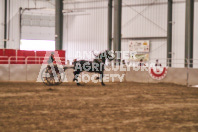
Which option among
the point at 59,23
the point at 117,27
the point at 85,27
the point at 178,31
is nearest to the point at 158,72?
the point at 117,27

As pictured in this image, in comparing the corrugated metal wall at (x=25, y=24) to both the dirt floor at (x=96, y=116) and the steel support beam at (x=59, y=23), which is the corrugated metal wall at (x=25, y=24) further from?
the dirt floor at (x=96, y=116)

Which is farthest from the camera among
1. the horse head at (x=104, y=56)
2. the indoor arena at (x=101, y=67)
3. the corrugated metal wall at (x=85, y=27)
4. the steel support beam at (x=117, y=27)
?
the corrugated metal wall at (x=85, y=27)

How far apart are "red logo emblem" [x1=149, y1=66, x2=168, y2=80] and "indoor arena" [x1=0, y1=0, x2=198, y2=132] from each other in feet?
0.14

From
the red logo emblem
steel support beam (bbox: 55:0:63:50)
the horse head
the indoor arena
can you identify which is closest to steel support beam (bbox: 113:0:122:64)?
the indoor arena

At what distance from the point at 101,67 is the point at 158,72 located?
395 cm

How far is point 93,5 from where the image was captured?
31.2 metres

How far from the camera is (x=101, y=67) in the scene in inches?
628

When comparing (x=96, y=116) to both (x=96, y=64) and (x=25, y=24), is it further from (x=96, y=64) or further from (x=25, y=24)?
(x=25, y=24)

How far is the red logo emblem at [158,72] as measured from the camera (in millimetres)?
17844

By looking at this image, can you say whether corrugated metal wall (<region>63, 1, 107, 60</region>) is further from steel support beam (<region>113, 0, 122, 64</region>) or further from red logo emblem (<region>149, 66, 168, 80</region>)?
red logo emblem (<region>149, 66, 168, 80</region>)

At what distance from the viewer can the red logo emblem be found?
58.5ft

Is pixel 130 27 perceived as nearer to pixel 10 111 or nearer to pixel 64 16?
pixel 64 16

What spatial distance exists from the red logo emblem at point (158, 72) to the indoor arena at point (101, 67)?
44mm

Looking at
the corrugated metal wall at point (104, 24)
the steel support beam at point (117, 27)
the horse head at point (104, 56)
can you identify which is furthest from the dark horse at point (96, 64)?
the corrugated metal wall at point (104, 24)
